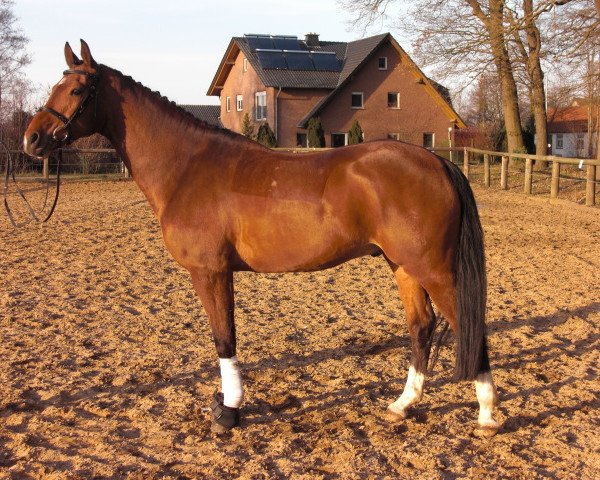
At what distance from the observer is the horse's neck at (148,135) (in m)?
3.99

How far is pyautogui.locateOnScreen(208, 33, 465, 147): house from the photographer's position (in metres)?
35.5

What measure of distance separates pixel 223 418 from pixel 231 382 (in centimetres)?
23

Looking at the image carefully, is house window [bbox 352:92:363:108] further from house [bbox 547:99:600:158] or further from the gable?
house [bbox 547:99:600:158]

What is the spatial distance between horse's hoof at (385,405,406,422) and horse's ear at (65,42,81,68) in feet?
9.13

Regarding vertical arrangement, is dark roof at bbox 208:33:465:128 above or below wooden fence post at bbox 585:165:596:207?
above

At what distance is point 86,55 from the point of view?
152 inches

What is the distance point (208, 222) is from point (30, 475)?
1580 millimetres

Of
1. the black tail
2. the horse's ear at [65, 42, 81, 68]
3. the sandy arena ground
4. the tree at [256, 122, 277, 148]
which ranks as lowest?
the sandy arena ground

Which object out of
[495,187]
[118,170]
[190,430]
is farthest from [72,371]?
[118,170]

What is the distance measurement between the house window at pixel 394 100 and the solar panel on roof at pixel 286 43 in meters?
6.17

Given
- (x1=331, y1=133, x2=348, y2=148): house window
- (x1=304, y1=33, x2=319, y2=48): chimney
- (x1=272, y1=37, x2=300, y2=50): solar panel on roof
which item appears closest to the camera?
(x1=331, y1=133, x2=348, y2=148): house window

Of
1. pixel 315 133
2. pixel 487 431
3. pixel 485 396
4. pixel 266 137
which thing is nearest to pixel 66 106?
pixel 485 396

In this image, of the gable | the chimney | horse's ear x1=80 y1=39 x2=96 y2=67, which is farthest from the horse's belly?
the chimney

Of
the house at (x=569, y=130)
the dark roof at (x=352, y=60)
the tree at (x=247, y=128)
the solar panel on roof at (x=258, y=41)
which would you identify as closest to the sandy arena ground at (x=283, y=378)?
the tree at (x=247, y=128)
